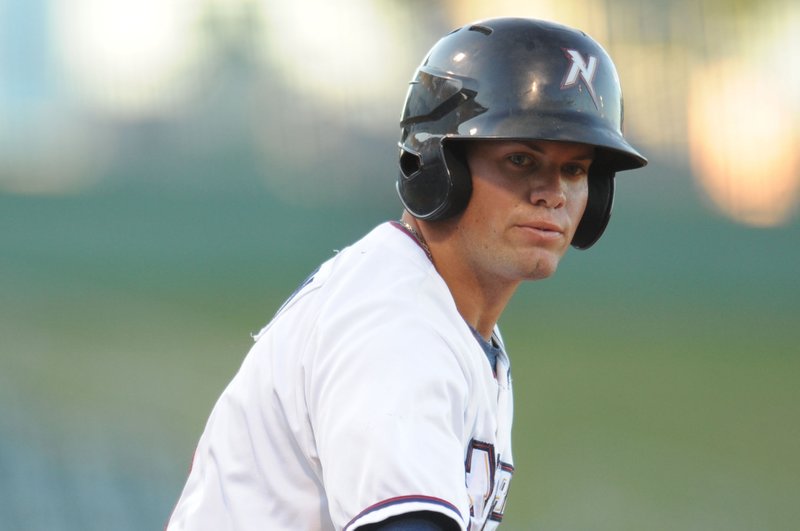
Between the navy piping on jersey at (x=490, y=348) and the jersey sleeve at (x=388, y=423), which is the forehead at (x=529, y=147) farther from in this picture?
the jersey sleeve at (x=388, y=423)

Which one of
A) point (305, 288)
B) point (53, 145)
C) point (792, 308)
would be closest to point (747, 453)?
point (792, 308)

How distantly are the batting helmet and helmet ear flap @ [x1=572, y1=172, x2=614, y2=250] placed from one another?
0.15m

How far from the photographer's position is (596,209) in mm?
2266

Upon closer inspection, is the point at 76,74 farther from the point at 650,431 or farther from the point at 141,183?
the point at 650,431

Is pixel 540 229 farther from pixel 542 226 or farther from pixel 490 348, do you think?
pixel 490 348

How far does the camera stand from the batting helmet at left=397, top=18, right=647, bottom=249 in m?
1.91

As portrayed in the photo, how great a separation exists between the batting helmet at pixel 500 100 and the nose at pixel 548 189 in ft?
0.29

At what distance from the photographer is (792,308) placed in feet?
27.2

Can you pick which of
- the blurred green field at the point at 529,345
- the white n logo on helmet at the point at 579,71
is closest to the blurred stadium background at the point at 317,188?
the blurred green field at the point at 529,345

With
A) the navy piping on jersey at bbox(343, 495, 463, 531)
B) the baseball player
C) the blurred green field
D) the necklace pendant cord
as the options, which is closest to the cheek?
the baseball player

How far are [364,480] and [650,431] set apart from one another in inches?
228

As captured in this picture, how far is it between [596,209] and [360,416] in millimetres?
916

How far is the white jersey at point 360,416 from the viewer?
59.4 inches

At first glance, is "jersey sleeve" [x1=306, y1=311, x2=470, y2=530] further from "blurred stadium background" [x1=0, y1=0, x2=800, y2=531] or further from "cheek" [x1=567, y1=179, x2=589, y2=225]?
"blurred stadium background" [x1=0, y1=0, x2=800, y2=531]
